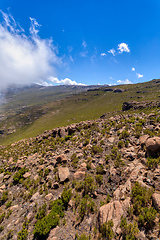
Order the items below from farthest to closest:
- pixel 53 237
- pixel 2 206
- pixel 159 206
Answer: pixel 2 206, pixel 53 237, pixel 159 206

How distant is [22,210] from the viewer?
7.32 m

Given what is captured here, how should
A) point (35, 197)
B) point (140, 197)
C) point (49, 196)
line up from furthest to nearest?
point (35, 197) < point (49, 196) < point (140, 197)

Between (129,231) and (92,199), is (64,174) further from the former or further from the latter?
(129,231)

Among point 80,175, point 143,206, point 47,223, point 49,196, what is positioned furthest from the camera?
point 80,175

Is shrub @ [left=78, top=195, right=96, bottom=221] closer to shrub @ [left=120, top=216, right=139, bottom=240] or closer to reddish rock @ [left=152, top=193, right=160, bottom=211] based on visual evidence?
shrub @ [left=120, top=216, right=139, bottom=240]

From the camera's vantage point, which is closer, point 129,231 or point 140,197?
point 129,231

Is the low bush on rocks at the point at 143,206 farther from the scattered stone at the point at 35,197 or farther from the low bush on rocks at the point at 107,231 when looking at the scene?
the scattered stone at the point at 35,197

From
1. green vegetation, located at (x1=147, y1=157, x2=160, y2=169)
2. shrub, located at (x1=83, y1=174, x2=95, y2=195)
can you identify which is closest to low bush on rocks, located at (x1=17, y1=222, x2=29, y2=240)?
shrub, located at (x1=83, y1=174, x2=95, y2=195)

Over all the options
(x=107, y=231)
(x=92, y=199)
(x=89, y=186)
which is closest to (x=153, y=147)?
(x=89, y=186)

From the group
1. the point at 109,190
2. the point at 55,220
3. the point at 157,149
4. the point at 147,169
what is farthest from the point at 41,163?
the point at 157,149

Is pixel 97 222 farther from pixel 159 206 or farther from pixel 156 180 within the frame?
pixel 156 180

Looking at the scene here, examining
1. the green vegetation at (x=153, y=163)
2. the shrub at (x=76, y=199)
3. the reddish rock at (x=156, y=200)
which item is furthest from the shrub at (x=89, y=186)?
the green vegetation at (x=153, y=163)

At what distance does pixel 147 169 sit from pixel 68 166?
735cm

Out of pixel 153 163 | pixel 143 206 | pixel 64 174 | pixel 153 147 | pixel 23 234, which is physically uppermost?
pixel 153 147
